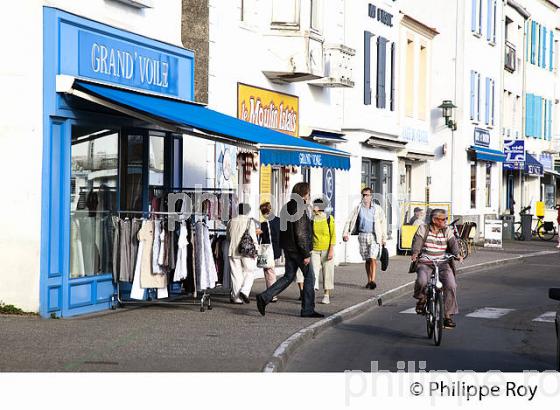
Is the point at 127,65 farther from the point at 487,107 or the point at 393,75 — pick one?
the point at 487,107

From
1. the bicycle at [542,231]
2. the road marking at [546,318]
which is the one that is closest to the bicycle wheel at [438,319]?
the road marking at [546,318]

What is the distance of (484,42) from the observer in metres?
43.7

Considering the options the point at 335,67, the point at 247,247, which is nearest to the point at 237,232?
the point at 247,247

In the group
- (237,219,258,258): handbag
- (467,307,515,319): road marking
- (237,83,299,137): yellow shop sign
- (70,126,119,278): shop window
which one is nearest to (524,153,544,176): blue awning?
(237,83,299,137): yellow shop sign

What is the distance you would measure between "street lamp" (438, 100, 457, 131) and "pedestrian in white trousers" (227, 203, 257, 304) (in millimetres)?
20301

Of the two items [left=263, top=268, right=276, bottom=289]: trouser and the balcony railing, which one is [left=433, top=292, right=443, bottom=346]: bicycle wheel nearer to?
[left=263, top=268, right=276, bottom=289]: trouser

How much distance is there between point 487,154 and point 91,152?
1113 inches

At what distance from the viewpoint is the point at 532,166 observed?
50.9 meters

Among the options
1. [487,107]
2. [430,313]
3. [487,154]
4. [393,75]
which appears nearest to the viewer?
[430,313]

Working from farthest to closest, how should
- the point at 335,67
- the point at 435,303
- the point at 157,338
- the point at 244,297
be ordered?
the point at 335,67
the point at 244,297
the point at 435,303
the point at 157,338

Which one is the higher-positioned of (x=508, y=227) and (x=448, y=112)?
(x=448, y=112)

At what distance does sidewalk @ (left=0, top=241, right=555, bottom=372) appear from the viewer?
11.6 meters

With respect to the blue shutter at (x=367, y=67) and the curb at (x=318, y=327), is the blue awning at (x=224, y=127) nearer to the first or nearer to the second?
the curb at (x=318, y=327)
